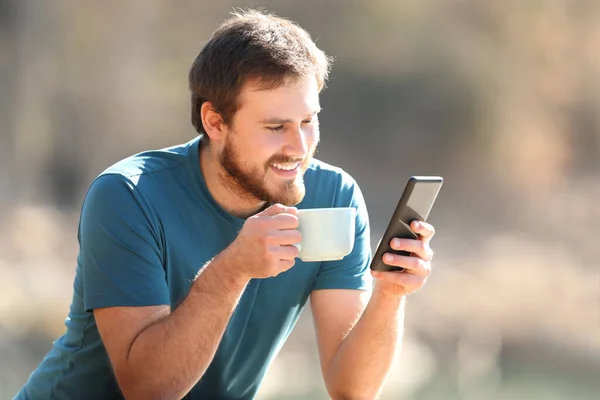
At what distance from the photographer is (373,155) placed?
256 inches

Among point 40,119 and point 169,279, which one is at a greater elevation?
point 40,119

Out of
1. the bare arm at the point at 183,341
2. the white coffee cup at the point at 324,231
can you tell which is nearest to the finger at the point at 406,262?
the white coffee cup at the point at 324,231

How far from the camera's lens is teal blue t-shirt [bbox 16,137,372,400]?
1794 millimetres

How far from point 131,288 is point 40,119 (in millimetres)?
4539

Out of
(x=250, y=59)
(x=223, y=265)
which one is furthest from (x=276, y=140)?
(x=223, y=265)

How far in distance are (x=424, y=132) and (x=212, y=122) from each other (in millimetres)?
4525

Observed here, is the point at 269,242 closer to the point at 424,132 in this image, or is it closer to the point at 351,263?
the point at 351,263

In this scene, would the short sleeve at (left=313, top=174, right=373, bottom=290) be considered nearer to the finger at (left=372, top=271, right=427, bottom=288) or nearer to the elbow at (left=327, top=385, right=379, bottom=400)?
the elbow at (left=327, top=385, right=379, bottom=400)

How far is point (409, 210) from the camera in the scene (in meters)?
1.58

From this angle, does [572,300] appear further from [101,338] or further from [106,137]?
[101,338]

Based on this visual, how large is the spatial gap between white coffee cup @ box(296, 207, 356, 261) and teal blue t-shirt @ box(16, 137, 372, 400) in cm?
38

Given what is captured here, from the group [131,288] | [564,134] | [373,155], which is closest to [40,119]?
[373,155]

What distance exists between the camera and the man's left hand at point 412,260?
162cm

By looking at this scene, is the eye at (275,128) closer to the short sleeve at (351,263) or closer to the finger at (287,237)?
the short sleeve at (351,263)
